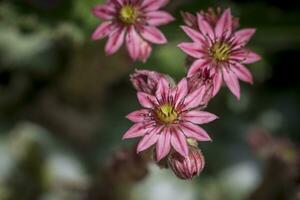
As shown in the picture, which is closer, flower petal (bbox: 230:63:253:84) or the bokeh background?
flower petal (bbox: 230:63:253:84)

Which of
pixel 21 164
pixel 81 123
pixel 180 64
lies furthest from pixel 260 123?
pixel 21 164

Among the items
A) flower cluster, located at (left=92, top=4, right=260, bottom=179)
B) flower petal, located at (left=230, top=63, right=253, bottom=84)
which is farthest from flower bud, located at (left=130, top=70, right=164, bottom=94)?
flower petal, located at (left=230, top=63, right=253, bottom=84)

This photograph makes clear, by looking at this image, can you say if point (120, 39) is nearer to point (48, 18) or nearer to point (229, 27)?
point (229, 27)

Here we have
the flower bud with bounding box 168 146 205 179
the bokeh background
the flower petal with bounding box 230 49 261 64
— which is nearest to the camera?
the flower bud with bounding box 168 146 205 179

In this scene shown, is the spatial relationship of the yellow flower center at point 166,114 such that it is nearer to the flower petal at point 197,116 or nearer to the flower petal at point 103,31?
the flower petal at point 197,116

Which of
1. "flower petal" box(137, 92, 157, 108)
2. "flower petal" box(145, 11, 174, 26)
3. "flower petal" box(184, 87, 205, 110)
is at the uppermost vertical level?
"flower petal" box(145, 11, 174, 26)

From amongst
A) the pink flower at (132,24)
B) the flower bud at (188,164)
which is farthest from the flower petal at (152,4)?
the flower bud at (188,164)

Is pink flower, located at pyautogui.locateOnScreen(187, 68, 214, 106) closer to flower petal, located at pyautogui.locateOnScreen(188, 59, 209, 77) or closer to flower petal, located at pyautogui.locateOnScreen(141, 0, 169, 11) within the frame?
flower petal, located at pyautogui.locateOnScreen(188, 59, 209, 77)

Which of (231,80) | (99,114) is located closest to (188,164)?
(231,80)
